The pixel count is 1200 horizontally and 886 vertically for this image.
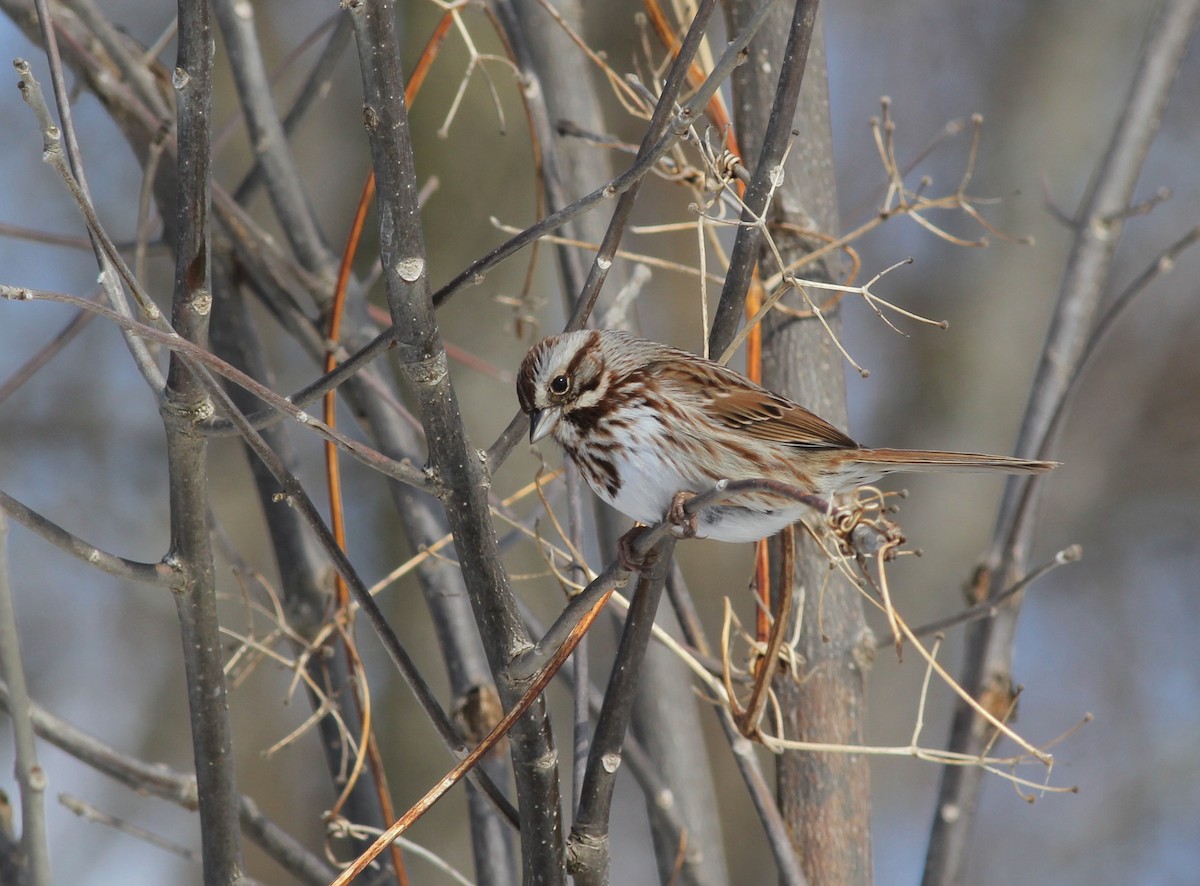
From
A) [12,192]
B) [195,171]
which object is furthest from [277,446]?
[12,192]

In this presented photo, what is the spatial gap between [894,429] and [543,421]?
4876mm

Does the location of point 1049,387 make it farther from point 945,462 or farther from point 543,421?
point 543,421

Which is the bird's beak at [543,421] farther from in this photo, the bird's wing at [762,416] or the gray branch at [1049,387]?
the gray branch at [1049,387]

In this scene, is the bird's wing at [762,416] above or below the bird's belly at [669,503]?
above

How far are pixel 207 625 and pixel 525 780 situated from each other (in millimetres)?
480

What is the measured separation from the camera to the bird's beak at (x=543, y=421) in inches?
83.8

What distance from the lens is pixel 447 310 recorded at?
5465mm

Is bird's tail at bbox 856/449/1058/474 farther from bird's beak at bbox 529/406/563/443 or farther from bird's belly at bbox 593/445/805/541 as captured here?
bird's beak at bbox 529/406/563/443

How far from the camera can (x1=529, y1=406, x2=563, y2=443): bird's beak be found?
6.98ft

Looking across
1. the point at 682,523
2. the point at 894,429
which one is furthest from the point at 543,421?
the point at 894,429

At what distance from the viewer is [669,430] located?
2154mm

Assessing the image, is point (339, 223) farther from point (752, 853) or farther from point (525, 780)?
point (525, 780)

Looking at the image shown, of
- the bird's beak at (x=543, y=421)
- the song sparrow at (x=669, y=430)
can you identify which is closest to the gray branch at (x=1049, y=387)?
the song sparrow at (x=669, y=430)

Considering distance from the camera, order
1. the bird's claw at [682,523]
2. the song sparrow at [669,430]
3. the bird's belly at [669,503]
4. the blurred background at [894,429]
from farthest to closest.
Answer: the blurred background at [894,429] < the song sparrow at [669,430] < the bird's belly at [669,503] < the bird's claw at [682,523]
